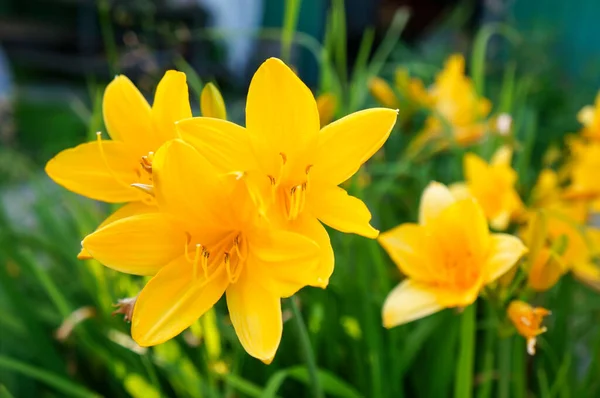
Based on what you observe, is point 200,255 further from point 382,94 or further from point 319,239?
point 382,94

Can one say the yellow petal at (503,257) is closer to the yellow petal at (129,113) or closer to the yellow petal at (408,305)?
the yellow petal at (408,305)

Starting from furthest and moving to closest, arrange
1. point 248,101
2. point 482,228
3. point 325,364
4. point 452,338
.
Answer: point 325,364 < point 452,338 < point 482,228 < point 248,101

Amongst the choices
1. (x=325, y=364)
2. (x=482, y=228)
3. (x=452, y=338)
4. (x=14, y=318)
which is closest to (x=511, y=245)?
(x=482, y=228)

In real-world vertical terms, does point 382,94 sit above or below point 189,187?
below

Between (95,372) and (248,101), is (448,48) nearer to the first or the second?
(95,372)

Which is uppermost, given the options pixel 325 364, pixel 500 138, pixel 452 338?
pixel 500 138

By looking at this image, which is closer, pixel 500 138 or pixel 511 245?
pixel 511 245

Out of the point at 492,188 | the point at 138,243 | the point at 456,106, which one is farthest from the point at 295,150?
the point at 456,106

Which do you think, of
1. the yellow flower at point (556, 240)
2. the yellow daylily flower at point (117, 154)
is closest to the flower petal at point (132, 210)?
the yellow daylily flower at point (117, 154)
